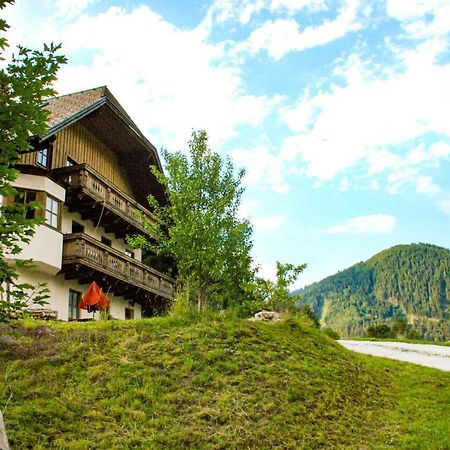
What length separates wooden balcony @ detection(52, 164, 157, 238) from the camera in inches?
1040

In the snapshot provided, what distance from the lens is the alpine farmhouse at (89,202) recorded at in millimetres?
24766

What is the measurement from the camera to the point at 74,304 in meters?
27.1

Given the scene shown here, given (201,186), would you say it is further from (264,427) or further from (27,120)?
(27,120)

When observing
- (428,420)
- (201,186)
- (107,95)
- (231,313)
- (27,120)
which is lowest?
Answer: (428,420)

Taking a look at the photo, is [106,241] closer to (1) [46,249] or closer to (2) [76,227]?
(2) [76,227]

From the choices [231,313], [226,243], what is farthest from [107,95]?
[231,313]

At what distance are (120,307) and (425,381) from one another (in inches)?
694

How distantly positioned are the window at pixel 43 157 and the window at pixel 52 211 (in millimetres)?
1520

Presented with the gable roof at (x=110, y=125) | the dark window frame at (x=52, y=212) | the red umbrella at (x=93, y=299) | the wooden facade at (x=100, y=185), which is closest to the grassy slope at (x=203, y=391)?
the red umbrella at (x=93, y=299)

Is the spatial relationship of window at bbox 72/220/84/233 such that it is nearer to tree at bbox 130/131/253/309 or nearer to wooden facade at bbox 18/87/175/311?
wooden facade at bbox 18/87/175/311

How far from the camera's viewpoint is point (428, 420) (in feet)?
45.9

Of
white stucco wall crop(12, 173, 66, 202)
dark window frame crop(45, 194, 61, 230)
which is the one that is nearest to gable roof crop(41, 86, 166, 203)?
white stucco wall crop(12, 173, 66, 202)

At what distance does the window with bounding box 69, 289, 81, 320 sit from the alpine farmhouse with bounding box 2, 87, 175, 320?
4 centimetres

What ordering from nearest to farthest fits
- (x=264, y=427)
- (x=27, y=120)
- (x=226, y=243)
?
(x=27, y=120) < (x=264, y=427) < (x=226, y=243)
